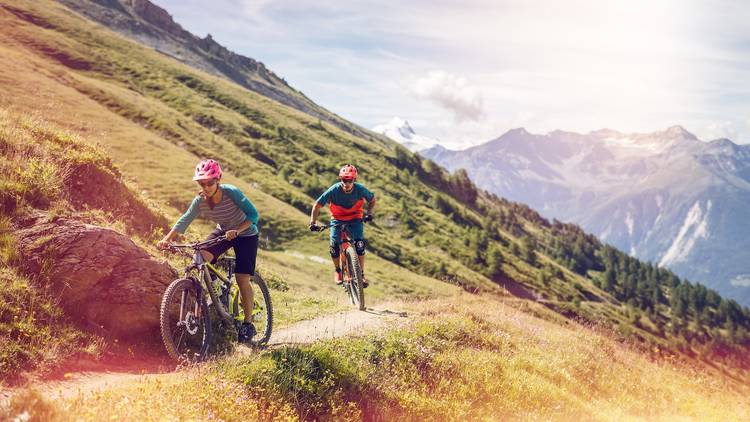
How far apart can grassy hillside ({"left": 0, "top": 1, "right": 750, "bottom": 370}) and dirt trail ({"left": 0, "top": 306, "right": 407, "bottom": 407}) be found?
2.09m

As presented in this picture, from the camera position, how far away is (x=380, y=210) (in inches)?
4562

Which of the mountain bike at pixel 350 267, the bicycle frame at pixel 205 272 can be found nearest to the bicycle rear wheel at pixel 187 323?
the bicycle frame at pixel 205 272

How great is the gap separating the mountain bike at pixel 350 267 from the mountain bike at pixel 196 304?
15.7 ft

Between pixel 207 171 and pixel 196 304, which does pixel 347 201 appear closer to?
pixel 207 171

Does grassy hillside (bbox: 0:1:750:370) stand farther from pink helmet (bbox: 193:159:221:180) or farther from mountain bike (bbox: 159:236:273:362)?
pink helmet (bbox: 193:159:221:180)

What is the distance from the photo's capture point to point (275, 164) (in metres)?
109

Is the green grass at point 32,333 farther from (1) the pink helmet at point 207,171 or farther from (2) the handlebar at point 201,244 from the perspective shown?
(1) the pink helmet at point 207,171

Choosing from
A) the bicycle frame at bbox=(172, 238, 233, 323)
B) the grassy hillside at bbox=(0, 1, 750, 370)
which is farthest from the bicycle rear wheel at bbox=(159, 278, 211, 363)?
the grassy hillside at bbox=(0, 1, 750, 370)

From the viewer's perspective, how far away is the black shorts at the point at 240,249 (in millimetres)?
9625

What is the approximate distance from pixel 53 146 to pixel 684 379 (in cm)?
1964

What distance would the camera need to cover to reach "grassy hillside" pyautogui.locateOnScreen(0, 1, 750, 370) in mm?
51562

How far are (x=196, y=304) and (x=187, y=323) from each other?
41cm

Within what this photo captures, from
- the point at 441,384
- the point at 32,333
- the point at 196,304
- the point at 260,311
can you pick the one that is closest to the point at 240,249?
the point at 196,304

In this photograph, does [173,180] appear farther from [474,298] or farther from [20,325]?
[20,325]
